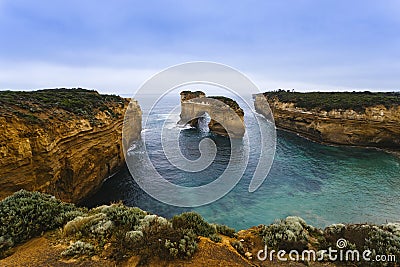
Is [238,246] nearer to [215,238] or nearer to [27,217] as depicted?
[215,238]

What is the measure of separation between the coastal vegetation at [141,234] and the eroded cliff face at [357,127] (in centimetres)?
2970

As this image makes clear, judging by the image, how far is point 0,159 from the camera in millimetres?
10305

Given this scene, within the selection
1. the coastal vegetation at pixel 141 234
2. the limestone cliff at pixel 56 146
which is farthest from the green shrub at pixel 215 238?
the limestone cliff at pixel 56 146

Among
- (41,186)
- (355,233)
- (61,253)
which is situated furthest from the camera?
(41,186)

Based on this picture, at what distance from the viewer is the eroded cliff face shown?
2925cm

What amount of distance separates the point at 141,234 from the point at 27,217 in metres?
3.42

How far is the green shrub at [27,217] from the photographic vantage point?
5.66 m

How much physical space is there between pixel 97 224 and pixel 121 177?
15.2 metres

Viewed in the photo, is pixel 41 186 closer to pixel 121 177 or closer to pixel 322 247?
pixel 121 177

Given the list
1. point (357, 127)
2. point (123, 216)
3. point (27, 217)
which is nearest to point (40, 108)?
point (27, 217)

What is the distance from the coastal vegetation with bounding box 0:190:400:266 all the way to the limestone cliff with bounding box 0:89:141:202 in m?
5.23

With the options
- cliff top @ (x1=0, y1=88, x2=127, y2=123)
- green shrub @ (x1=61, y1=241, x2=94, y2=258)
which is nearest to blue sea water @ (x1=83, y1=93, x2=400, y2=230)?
cliff top @ (x1=0, y1=88, x2=127, y2=123)

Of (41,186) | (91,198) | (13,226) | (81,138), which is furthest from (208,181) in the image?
(13,226)
